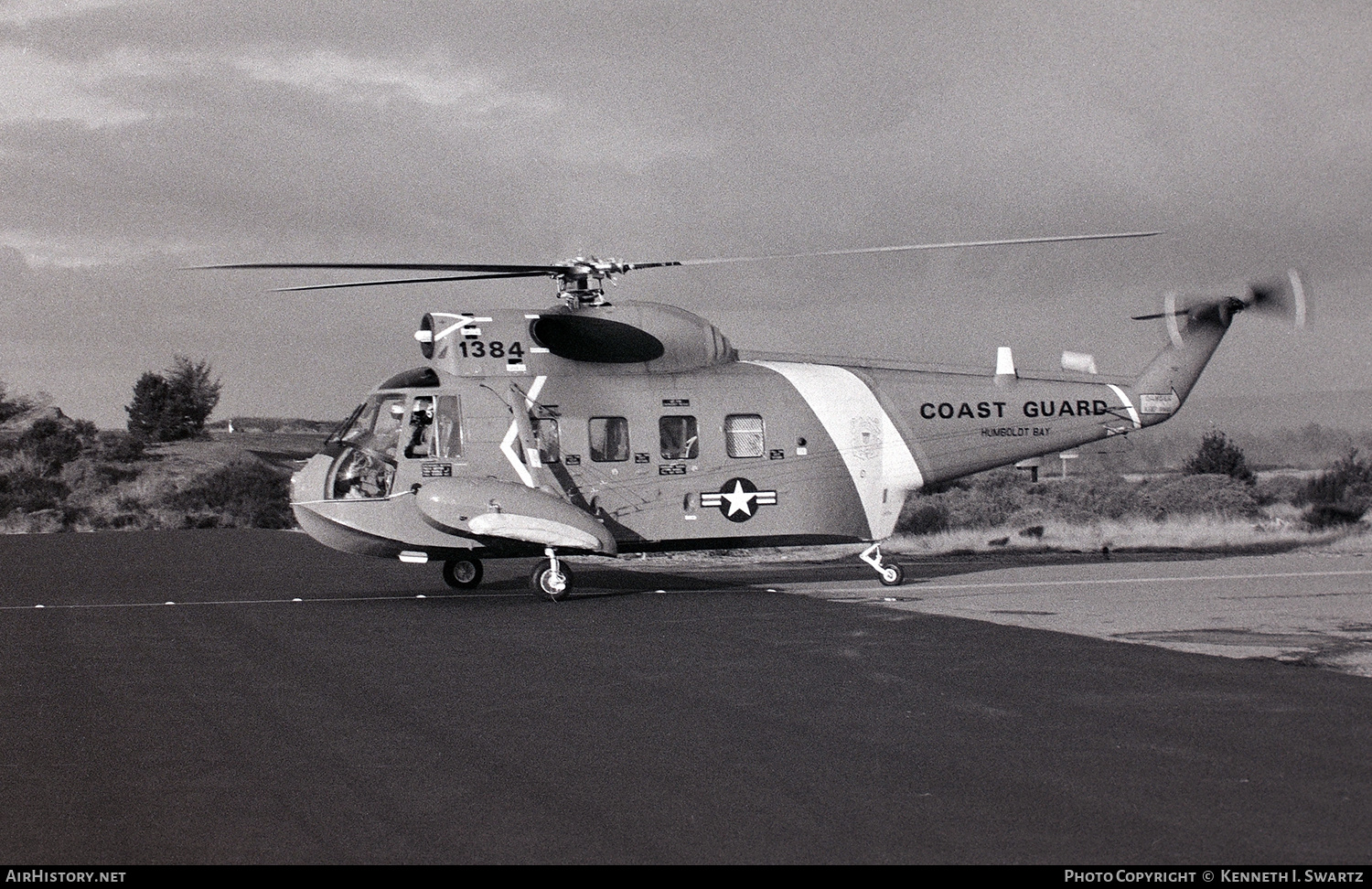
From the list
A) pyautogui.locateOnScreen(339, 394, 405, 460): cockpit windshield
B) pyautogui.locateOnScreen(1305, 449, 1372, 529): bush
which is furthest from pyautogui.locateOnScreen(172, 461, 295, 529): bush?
pyautogui.locateOnScreen(1305, 449, 1372, 529): bush

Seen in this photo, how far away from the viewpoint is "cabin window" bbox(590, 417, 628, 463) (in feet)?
64.9

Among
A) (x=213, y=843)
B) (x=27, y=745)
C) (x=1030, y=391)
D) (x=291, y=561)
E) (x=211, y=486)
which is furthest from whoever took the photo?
(x=211, y=486)

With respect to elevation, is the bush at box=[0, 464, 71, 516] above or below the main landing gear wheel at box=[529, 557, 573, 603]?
above

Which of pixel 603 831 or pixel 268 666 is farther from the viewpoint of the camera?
pixel 268 666

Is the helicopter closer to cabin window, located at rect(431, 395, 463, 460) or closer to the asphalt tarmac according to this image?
cabin window, located at rect(431, 395, 463, 460)

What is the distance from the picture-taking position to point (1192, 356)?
72.3ft

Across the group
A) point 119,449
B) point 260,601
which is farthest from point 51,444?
point 260,601

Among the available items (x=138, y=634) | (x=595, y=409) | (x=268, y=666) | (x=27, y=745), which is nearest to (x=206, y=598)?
(x=138, y=634)

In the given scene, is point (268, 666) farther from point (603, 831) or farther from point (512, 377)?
point (512, 377)

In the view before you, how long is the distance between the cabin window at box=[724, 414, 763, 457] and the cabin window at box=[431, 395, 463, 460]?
3.87 m

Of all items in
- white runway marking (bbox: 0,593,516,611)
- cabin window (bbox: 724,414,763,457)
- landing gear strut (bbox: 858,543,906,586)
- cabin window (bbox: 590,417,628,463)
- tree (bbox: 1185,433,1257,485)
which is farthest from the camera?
tree (bbox: 1185,433,1257,485)

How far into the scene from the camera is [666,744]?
27.6 ft

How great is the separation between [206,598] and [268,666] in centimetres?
806

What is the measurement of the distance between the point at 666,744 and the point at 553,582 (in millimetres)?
10092
